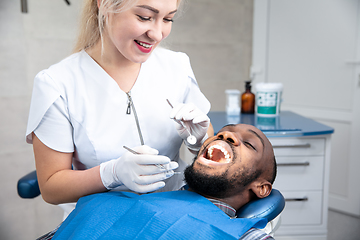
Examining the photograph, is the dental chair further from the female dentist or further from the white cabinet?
the white cabinet

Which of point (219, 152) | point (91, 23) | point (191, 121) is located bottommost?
point (219, 152)

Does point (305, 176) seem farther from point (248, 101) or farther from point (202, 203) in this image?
point (202, 203)

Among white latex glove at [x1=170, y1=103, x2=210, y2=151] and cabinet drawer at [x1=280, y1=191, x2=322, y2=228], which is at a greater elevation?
white latex glove at [x1=170, y1=103, x2=210, y2=151]

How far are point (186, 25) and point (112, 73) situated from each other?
6.29 feet

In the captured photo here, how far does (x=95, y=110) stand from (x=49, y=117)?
151mm

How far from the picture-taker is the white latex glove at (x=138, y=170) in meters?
0.95

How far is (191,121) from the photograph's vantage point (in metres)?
1.21

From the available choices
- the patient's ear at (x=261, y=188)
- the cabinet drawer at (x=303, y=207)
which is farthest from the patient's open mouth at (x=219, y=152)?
the cabinet drawer at (x=303, y=207)

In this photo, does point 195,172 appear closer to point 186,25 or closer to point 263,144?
point 263,144

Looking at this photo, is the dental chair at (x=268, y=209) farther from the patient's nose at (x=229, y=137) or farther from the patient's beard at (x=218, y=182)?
the patient's nose at (x=229, y=137)

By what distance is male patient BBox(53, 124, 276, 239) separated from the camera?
0.84 meters

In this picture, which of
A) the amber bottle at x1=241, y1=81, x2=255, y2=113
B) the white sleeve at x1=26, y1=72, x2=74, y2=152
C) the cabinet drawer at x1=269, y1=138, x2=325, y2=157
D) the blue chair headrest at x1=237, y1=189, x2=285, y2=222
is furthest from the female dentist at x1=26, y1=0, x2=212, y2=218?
the amber bottle at x1=241, y1=81, x2=255, y2=113

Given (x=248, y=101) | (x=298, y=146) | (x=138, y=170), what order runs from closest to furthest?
(x=138, y=170)
(x=298, y=146)
(x=248, y=101)

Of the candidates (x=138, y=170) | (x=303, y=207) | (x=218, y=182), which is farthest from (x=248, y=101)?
(x=138, y=170)
